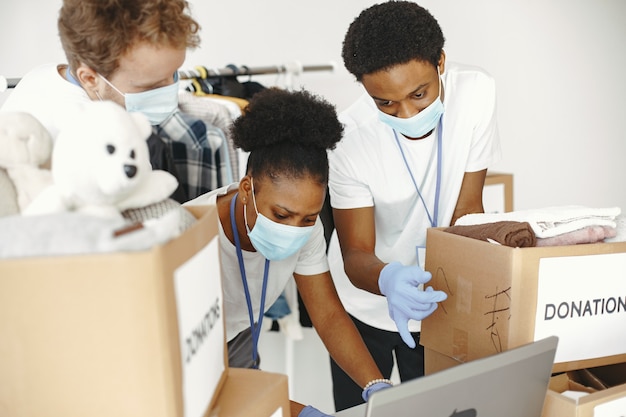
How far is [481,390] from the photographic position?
0.84 m

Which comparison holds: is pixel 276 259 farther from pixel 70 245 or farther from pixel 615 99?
pixel 615 99

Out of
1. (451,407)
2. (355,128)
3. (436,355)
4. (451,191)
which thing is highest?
(355,128)

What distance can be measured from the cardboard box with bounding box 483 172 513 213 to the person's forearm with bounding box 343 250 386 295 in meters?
1.15

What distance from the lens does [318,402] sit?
2.61m

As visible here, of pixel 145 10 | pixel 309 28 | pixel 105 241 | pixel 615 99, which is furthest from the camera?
pixel 615 99

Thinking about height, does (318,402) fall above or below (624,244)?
below

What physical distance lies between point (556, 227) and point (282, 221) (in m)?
0.48

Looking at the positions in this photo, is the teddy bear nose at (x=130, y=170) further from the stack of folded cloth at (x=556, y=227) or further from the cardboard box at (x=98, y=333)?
the stack of folded cloth at (x=556, y=227)

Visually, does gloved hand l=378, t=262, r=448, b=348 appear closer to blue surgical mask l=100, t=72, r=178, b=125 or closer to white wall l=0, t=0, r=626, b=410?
blue surgical mask l=100, t=72, r=178, b=125

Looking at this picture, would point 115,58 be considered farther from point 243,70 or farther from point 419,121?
point 243,70

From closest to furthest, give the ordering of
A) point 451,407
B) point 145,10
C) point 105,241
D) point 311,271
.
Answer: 1. point 105,241
2. point 451,407
3. point 145,10
4. point 311,271

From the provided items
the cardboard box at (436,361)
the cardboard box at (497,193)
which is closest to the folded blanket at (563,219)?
the cardboard box at (436,361)

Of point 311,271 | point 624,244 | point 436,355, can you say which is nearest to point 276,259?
point 311,271

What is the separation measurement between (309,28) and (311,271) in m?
1.46
